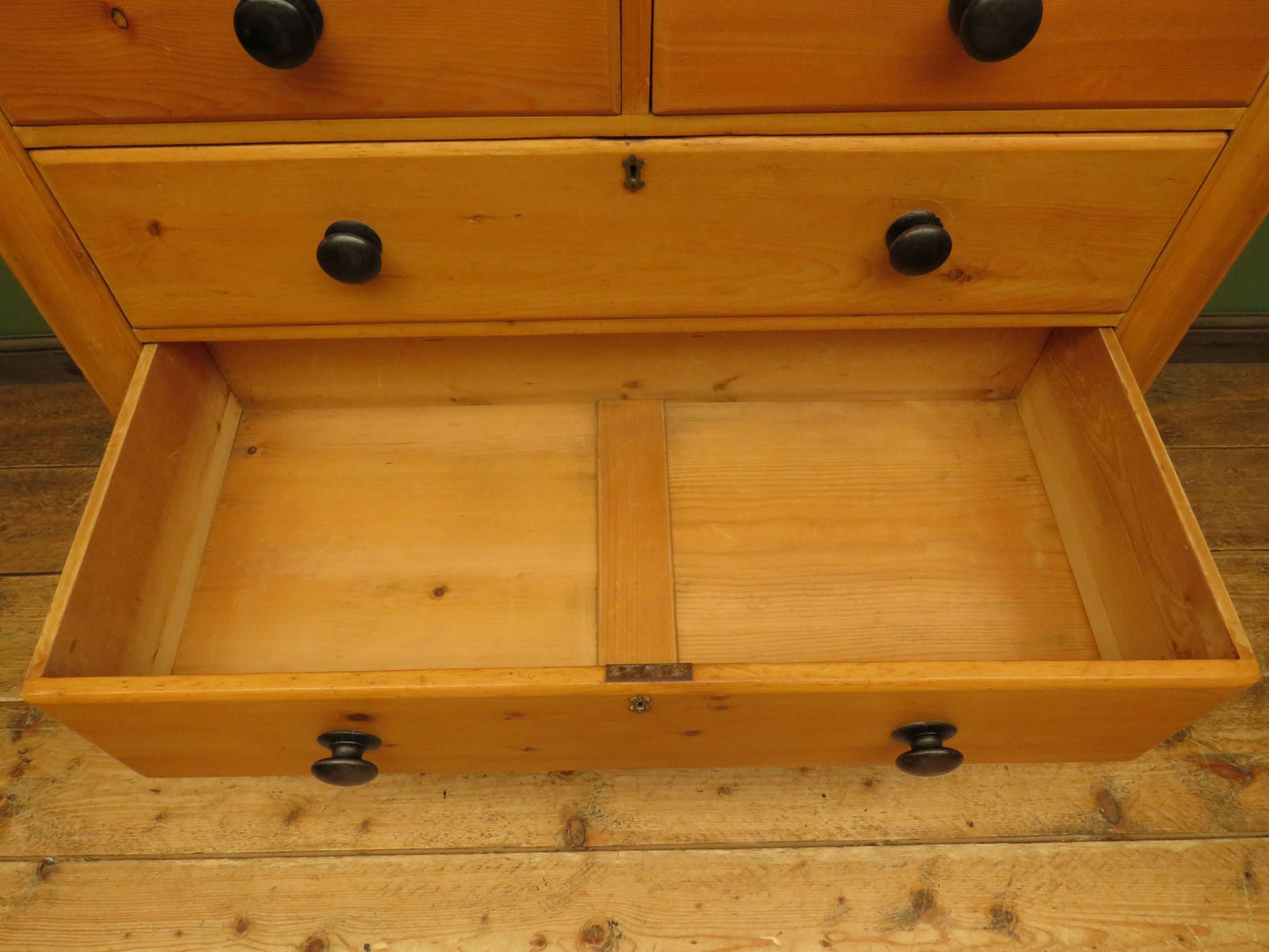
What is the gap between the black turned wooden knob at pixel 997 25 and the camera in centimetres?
47

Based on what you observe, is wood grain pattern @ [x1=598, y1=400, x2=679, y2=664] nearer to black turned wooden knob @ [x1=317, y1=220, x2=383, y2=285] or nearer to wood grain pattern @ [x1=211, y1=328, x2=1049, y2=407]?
wood grain pattern @ [x1=211, y1=328, x2=1049, y2=407]

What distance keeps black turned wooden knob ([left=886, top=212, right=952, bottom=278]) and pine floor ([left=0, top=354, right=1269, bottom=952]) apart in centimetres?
52

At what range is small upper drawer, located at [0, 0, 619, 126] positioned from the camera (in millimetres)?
509

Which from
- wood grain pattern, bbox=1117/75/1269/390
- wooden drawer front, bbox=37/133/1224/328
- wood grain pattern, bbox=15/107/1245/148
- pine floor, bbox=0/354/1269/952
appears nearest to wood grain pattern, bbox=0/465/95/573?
pine floor, bbox=0/354/1269/952

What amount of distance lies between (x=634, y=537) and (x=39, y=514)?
2.76 feet

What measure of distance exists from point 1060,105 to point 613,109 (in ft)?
1.07

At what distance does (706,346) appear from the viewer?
814 mm

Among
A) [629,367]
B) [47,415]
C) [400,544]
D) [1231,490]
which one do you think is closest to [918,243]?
[629,367]

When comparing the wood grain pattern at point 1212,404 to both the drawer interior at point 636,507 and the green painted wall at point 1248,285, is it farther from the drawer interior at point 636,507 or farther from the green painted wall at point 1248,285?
the drawer interior at point 636,507

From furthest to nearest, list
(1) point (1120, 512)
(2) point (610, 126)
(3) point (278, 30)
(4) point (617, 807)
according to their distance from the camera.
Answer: (4) point (617, 807) < (1) point (1120, 512) < (2) point (610, 126) < (3) point (278, 30)

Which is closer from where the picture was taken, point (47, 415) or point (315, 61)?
point (315, 61)

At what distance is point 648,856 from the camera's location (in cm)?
77

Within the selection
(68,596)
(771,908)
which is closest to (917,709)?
(771,908)

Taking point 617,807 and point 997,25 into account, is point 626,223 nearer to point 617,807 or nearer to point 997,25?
point 997,25
